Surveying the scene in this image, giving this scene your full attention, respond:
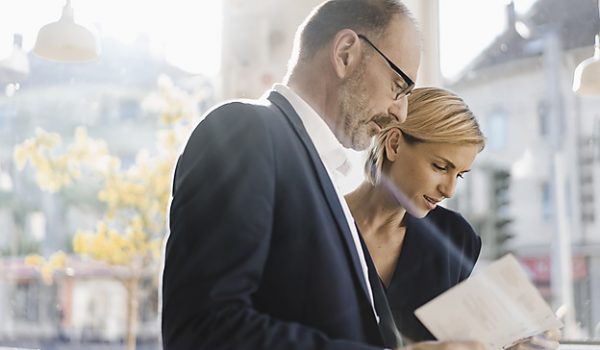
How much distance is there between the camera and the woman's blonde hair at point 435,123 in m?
1.42

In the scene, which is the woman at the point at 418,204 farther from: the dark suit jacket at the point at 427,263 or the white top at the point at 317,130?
the white top at the point at 317,130

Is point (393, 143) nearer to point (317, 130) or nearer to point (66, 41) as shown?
point (317, 130)

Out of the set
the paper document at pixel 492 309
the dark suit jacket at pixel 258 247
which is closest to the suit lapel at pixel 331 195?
the dark suit jacket at pixel 258 247

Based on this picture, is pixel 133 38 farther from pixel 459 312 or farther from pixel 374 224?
pixel 459 312

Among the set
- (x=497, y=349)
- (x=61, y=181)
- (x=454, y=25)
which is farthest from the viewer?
(x=61, y=181)

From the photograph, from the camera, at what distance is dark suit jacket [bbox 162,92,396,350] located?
95cm

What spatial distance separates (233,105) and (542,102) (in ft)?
5.85

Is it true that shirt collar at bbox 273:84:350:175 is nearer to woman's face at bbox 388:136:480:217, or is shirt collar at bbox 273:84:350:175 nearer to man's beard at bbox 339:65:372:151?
man's beard at bbox 339:65:372:151

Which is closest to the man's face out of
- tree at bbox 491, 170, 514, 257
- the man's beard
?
the man's beard

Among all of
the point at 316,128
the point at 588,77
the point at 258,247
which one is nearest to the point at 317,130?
the point at 316,128

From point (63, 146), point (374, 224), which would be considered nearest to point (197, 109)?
point (63, 146)

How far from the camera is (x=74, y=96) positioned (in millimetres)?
3506

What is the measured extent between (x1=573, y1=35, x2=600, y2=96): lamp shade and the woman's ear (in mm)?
818

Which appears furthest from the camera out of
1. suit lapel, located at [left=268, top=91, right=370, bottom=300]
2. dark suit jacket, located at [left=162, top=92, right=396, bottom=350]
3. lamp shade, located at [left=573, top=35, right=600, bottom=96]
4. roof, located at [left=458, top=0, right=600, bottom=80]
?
roof, located at [left=458, top=0, right=600, bottom=80]
